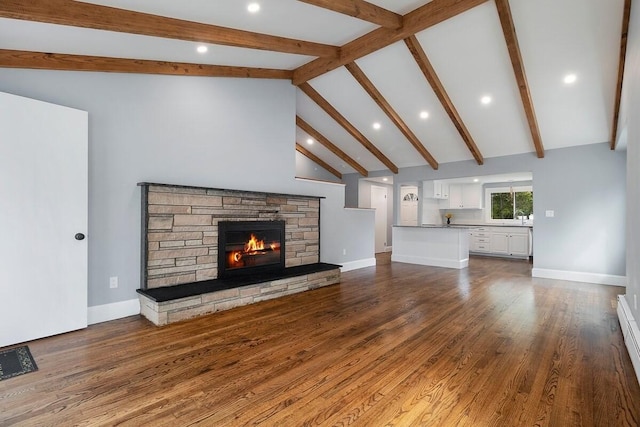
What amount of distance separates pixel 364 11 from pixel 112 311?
418cm

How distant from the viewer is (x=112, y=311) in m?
3.32

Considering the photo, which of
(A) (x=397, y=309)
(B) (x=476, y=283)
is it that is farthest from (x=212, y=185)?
(B) (x=476, y=283)

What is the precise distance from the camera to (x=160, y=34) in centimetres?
291

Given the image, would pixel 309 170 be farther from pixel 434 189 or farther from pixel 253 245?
pixel 253 245

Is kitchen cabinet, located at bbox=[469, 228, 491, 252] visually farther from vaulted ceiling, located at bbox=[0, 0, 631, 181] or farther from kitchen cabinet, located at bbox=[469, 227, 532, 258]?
vaulted ceiling, located at bbox=[0, 0, 631, 181]

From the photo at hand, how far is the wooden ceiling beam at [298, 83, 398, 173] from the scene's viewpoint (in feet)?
18.7

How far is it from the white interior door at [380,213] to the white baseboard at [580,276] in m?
4.22

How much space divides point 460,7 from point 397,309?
11.4ft

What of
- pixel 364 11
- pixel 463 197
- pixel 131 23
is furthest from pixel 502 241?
pixel 131 23

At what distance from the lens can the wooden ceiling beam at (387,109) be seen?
486 cm

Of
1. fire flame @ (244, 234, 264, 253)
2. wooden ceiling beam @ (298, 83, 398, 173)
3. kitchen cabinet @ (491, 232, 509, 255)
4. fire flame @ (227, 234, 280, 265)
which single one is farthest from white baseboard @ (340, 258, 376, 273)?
kitchen cabinet @ (491, 232, 509, 255)

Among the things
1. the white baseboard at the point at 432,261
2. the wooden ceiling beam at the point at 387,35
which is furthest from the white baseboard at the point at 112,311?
the white baseboard at the point at 432,261

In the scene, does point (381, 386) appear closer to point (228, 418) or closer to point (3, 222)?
point (228, 418)

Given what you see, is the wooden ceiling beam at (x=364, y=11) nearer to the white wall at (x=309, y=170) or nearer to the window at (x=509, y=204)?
the white wall at (x=309, y=170)
